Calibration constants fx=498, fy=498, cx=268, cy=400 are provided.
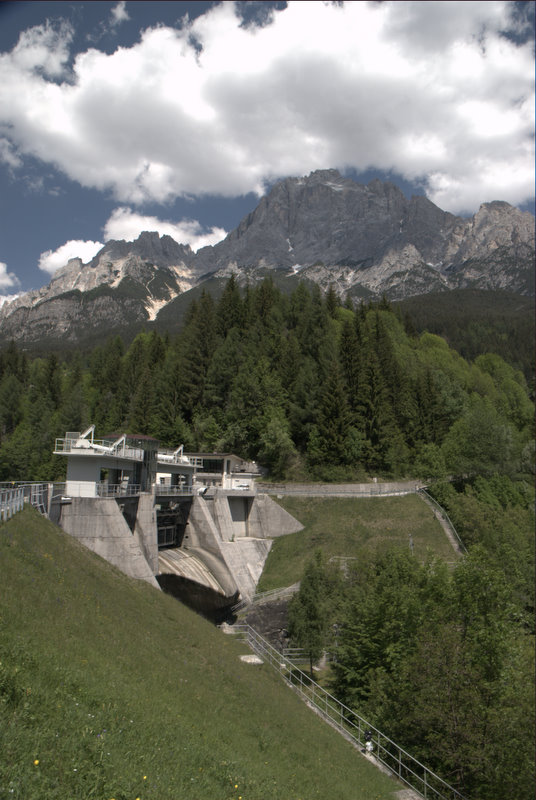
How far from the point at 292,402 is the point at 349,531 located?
22138 millimetres

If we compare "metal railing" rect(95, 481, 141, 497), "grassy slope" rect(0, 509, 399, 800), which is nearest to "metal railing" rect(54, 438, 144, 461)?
"metal railing" rect(95, 481, 141, 497)

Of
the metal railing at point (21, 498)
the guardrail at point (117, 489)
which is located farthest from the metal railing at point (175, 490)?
the metal railing at point (21, 498)

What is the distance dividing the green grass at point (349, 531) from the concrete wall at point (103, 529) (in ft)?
52.2

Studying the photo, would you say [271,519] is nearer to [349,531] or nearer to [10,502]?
[349,531]

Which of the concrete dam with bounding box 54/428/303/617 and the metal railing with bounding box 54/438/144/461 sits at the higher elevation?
the metal railing with bounding box 54/438/144/461

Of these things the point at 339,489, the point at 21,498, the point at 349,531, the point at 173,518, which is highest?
the point at 21,498

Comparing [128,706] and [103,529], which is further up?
[103,529]

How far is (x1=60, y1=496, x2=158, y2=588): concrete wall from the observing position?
108 ft

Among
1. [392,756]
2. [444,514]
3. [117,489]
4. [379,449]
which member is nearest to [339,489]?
[379,449]

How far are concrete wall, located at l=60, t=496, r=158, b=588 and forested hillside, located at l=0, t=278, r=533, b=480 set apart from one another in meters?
28.3

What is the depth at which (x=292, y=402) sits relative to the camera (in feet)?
220

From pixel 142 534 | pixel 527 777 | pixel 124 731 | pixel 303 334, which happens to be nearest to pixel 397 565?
pixel 527 777

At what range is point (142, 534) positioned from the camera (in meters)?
38.0

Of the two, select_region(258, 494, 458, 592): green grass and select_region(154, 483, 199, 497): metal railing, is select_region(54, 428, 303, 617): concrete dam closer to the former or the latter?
select_region(154, 483, 199, 497): metal railing
